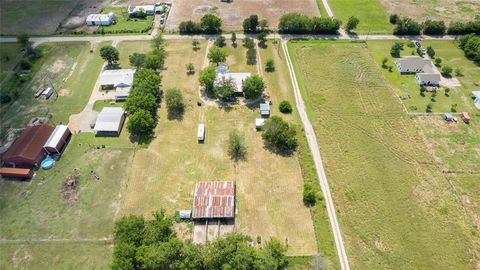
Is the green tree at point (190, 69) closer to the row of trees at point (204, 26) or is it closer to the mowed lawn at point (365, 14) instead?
the row of trees at point (204, 26)

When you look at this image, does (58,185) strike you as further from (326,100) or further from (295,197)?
(326,100)

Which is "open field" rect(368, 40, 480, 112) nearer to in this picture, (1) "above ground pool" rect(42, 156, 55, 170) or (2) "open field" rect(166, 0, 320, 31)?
(2) "open field" rect(166, 0, 320, 31)

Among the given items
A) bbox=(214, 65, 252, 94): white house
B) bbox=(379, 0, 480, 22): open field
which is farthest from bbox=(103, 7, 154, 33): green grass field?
bbox=(379, 0, 480, 22): open field

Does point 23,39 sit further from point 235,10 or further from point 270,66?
point 270,66

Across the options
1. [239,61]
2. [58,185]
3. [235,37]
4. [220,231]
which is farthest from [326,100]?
[58,185]

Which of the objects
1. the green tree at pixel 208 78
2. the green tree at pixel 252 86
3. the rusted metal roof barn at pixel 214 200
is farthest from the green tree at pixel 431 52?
the rusted metal roof barn at pixel 214 200

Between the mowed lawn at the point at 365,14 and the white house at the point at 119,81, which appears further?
the mowed lawn at the point at 365,14
